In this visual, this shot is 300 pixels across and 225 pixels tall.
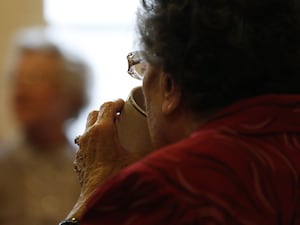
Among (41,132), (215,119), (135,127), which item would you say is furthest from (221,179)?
(41,132)

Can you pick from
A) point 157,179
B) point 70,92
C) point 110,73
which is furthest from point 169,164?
point 110,73

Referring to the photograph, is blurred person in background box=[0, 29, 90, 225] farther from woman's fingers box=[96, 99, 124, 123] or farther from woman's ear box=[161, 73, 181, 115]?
woman's ear box=[161, 73, 181, 115]

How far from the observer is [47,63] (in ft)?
9.77

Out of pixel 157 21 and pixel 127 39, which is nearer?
pixel 157 21

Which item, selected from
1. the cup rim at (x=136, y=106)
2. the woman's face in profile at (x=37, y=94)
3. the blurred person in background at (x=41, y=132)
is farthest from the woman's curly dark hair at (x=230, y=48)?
the woman's face in profile at (x=37, y=94)

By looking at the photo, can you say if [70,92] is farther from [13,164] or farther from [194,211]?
[194,211]

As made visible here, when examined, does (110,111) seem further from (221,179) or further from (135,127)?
(221,179)

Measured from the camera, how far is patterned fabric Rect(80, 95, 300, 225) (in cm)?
111

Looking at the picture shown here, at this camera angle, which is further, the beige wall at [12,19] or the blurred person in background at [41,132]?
the beige wall at [12,19]

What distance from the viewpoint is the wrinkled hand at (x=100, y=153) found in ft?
4.57

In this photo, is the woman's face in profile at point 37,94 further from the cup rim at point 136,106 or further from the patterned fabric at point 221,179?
the patterned fabric at point 221,179

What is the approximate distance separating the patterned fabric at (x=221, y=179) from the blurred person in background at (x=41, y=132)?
1610 millimetres

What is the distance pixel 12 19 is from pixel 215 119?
327 cm

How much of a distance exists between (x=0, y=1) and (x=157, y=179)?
338 centimetres
